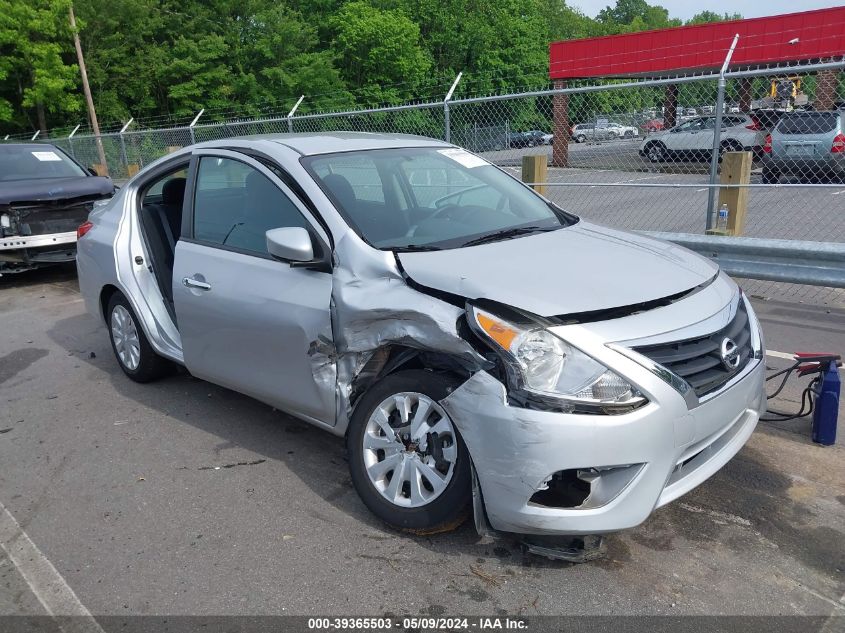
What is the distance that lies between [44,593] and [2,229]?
6.64 metres

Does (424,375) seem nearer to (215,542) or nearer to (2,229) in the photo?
(215,542)

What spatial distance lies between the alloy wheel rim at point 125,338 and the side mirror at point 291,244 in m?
2.08

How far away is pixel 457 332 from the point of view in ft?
9.19

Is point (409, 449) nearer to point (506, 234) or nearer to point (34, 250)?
point (506, 234)

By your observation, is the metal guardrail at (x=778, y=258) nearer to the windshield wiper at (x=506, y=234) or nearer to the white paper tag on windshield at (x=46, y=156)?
the windshield wiper at (x=506, y=234)

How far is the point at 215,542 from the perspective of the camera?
3137 millimetres

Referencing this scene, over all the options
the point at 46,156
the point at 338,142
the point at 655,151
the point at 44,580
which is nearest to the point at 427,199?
the point at 338,142

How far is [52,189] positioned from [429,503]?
24.5 feet

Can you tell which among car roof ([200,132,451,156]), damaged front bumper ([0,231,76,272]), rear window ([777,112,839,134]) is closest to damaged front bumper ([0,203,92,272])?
damaged front bumper ([0,231,76,272])

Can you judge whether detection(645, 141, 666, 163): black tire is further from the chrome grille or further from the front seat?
the chrome grille

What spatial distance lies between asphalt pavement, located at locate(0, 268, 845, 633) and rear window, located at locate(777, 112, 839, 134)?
28.3 feet

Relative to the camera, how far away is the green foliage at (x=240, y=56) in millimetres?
29938

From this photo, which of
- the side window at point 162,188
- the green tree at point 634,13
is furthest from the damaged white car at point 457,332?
the green tree at point 634,13

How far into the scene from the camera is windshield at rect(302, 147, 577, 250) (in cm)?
350
